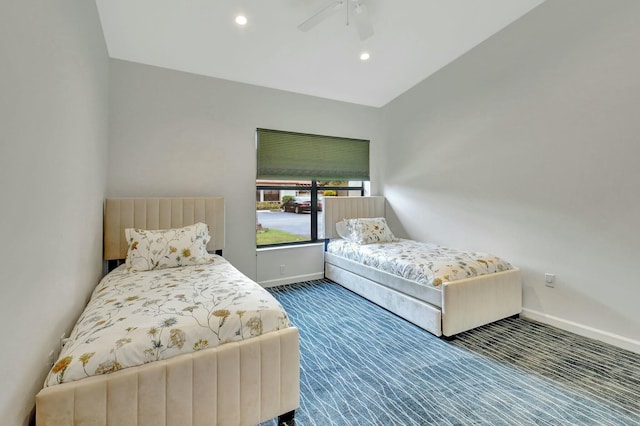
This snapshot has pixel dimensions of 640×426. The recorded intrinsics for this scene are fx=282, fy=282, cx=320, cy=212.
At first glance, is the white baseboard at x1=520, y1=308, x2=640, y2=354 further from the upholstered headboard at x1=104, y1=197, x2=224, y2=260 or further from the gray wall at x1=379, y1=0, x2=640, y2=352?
the upholstered headboard at x1=104, y1=197, x2=224, y2=260

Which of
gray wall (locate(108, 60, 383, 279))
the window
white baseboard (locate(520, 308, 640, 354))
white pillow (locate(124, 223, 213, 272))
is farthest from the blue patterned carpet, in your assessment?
gray wall (locate(108, 60, 383, 279))

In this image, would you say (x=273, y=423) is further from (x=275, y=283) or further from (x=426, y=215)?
(x=426, y=215)

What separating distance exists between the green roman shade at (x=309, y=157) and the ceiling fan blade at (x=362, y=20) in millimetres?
1745

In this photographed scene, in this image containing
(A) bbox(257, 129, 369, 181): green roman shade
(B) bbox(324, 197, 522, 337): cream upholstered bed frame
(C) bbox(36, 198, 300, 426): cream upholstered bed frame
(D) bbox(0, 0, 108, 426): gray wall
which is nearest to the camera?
(D) bbox(0, 0, 108, 426): gray wall

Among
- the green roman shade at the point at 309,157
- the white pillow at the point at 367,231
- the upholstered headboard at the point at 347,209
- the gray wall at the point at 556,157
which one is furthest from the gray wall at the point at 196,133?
the gray wall at the point at 556,157

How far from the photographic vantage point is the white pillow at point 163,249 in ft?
8.27

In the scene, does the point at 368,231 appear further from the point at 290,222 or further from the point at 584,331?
the point at 584,331

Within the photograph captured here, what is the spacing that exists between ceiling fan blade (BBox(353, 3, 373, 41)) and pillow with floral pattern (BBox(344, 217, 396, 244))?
233 cm

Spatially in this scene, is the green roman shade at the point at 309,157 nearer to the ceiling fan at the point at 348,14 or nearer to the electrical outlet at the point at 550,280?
the ceiling fan at the point at 348,14

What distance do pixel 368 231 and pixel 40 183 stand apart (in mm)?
3356

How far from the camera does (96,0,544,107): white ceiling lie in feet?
8.38

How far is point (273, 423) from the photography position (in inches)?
63.5

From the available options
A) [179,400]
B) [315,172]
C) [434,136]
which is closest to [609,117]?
[434,136]

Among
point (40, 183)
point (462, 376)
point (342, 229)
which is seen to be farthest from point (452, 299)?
point (40, 183)
